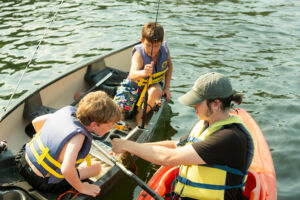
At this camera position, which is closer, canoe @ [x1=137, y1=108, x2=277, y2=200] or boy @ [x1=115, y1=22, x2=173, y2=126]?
canoe @ [x1=137, y1=108, x2=277, y2=200]

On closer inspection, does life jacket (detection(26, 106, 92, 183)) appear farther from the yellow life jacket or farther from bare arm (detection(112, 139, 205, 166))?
the yellow life jacket

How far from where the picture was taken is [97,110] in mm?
3154

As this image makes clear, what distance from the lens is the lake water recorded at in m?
6.18

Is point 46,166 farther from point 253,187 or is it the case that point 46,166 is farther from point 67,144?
point 253,187

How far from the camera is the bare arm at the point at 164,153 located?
115 inches

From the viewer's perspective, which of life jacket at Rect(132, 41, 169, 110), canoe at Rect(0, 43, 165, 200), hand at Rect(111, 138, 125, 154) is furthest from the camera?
life jacket at Rect(132, 41, 169, 110)

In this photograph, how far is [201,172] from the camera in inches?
121

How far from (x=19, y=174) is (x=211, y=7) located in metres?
11.2

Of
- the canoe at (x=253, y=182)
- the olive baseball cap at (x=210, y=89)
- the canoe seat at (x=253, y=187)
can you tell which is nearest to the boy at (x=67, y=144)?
the canoe at (x=253, y=182)

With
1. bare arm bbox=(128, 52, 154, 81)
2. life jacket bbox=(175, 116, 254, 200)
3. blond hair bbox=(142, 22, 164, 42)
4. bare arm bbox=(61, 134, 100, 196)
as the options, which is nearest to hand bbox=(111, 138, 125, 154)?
bare arm bbox=(61, 134, 100, 196)

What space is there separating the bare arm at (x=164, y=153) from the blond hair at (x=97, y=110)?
297 mm

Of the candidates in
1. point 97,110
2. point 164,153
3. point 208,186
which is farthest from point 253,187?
point 97,110

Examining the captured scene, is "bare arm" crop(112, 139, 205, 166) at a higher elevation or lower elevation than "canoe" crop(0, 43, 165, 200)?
higher

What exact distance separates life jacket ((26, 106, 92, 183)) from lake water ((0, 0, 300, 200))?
4.76 feet
